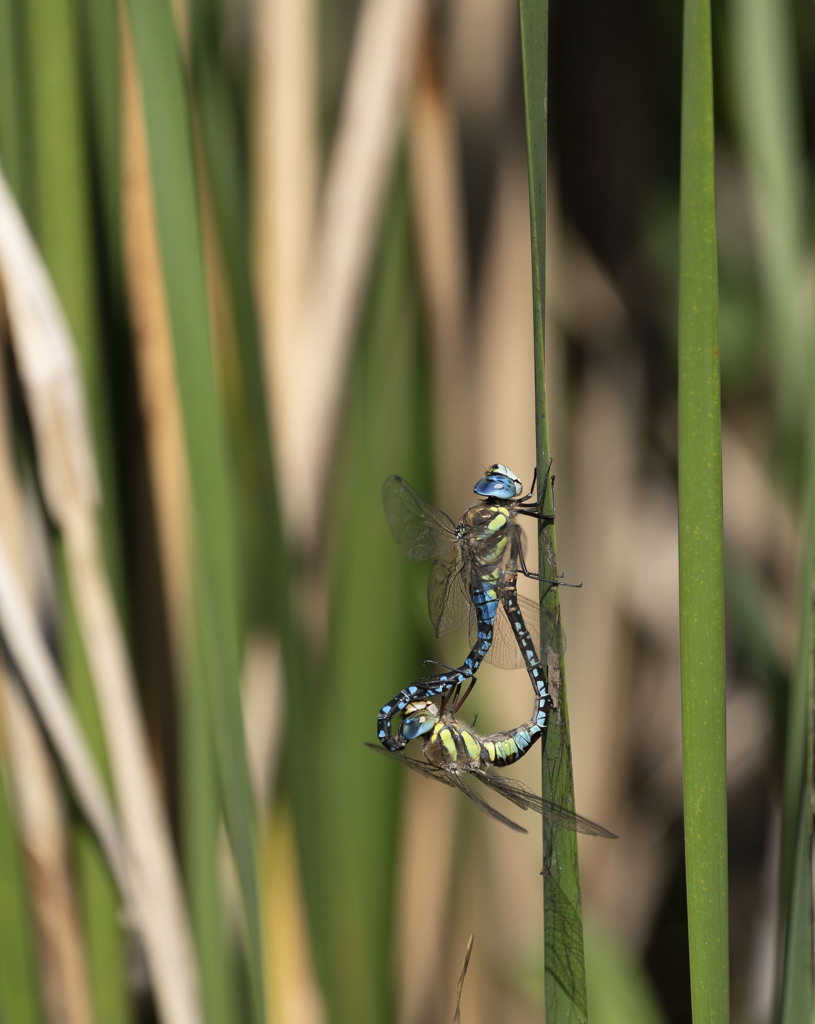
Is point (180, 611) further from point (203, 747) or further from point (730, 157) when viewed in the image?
point (730, 157)

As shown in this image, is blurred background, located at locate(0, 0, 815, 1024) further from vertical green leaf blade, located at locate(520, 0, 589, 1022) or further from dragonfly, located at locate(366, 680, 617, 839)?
vertical green leaf blade, located at locate(520, 0, 589, 1022)

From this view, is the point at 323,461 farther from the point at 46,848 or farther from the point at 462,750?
the point at 46,848

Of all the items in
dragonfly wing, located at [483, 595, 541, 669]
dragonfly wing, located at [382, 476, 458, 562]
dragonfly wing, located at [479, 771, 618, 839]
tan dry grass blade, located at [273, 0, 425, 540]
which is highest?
tan dry grass blade, located at [273, 0, 425, 540]

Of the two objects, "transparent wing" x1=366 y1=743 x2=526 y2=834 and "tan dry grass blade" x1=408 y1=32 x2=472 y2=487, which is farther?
"tan dry grass blade" x1=408 y1=32 x2=472 y2=487

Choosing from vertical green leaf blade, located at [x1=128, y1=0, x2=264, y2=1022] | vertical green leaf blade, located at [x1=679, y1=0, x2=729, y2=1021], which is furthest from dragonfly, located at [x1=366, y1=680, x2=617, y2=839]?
vertical green leaf blade, located at [x1=679, y1=0, x2=729, y2=1021]

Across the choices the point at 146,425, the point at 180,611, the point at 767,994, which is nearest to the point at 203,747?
the point at 180,611

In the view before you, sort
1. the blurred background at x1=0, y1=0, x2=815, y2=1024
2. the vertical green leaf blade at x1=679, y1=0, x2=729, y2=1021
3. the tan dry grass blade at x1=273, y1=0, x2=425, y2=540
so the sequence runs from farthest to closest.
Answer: the tan dry grass blade at x1=273, y1=0, x2=425, y2=540, the blurred background at x1=0, y1=0, x2=815, y2=1024, the vertical green leaf blade at x1=679, y1=0, x2=729, y2=1021

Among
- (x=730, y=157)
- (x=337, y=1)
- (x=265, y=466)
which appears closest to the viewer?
(x=265, y=466)

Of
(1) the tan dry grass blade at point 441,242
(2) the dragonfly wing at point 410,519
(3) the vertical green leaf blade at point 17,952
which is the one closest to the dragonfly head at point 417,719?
(2) the dragonfly wing at point 410,519
